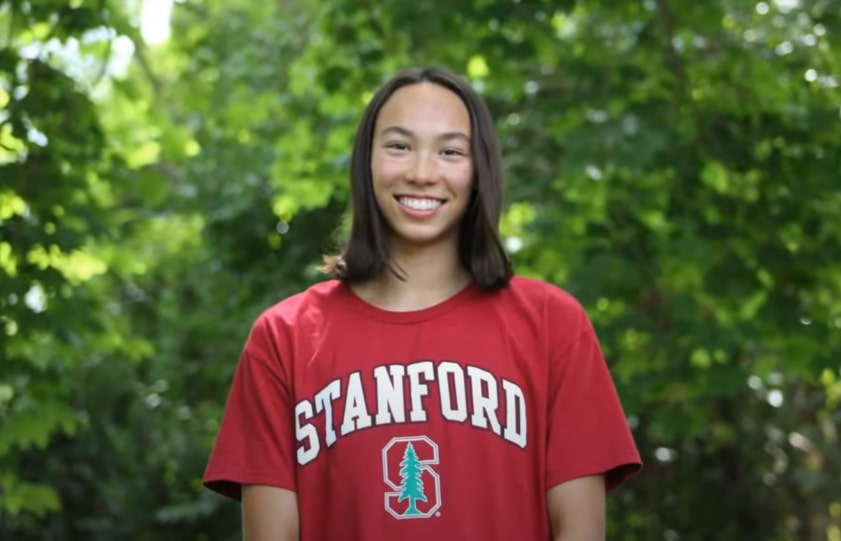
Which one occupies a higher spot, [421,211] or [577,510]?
[421,211]

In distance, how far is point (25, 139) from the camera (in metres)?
4.79

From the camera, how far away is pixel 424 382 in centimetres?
234

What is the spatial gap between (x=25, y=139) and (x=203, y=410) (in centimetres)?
424

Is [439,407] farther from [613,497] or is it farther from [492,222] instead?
[613,497]

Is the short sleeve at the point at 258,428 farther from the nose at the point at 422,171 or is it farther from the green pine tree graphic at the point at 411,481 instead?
the nose at the point at 422,171

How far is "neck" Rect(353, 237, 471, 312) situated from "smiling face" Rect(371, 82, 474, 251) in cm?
2

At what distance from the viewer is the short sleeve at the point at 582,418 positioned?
2.36 m

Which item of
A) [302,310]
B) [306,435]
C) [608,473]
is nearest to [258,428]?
[306,435]

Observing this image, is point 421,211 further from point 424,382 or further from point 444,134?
point 424,382

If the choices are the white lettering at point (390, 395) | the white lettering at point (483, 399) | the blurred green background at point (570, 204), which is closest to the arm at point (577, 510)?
the white lettering at point (483, 399)

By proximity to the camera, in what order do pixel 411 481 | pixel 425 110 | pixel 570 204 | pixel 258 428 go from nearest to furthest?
pixel 411 481 < pixel 258 428 < pixel 425 110 < pixel 570 204

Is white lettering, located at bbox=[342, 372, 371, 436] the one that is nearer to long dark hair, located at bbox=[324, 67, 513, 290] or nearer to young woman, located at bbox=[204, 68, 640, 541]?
young woman, located at bbox=[204, 68, 640, 541]

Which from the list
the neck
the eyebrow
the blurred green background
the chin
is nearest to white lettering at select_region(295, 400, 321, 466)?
the neck

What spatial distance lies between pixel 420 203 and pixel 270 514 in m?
0.56
